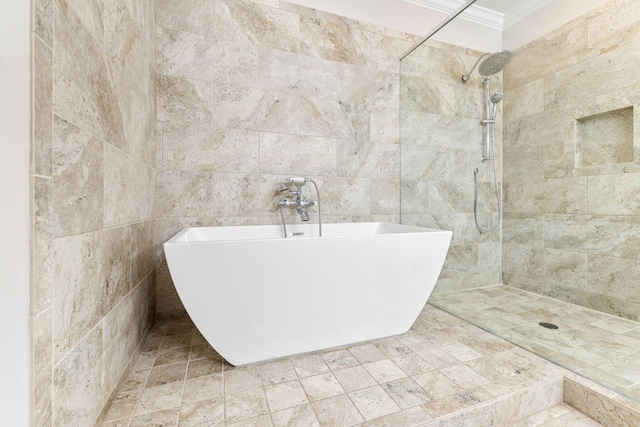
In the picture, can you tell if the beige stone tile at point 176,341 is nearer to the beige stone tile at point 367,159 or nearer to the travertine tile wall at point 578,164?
the beige stone tile at point 367,159

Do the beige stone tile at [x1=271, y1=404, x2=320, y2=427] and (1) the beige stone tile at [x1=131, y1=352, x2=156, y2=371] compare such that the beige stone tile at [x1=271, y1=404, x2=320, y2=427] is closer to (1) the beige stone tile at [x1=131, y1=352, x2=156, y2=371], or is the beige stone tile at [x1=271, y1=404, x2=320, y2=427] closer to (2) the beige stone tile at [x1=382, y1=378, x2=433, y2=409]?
(2) the beige stone tile at [x1=382, y1=378, x2=433, y2=409]

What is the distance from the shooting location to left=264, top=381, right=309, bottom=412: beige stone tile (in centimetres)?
98

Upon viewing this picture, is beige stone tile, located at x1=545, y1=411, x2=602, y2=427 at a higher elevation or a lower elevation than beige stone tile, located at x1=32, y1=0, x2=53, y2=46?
lower

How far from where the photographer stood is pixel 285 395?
1028 mm

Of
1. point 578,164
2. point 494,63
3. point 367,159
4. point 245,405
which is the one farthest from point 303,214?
point 578,164

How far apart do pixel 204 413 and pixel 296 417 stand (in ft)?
0.99

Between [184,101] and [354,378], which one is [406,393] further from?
[184,101]

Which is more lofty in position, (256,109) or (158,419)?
(256,109)

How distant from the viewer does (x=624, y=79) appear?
1.59 metres

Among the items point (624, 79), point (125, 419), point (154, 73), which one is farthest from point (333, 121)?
point (125, 419)

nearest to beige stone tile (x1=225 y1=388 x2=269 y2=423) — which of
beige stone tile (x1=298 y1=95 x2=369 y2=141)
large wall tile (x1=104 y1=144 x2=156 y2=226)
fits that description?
large wall tile (x1=104 y1=144 x2=156 y2=226)

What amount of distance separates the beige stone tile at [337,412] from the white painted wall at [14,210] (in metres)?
0.73

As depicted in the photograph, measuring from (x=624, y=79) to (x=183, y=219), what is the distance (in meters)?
2.63

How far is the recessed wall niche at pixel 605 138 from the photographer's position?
1616 mm
